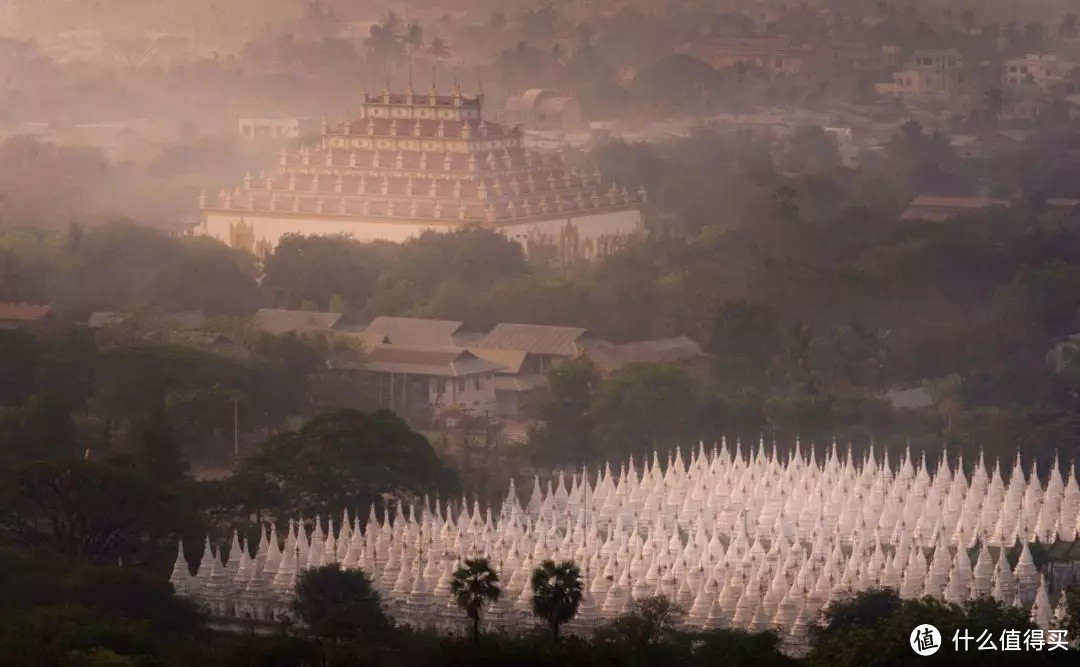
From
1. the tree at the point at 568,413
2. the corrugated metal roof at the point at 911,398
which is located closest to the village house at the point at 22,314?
the tree at the point at 568,413

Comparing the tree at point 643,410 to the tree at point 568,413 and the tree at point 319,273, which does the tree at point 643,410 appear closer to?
the tree at point 568,413

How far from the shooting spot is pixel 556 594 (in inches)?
1575

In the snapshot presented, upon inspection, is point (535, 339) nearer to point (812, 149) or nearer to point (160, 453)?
point (160, 453)

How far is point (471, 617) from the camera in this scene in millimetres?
40031

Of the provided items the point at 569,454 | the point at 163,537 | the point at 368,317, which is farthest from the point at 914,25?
the point at 163,537

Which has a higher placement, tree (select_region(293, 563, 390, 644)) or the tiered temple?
the tiered temple

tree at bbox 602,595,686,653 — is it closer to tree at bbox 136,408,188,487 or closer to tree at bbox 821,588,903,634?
tree at bbox 821,588,903,634

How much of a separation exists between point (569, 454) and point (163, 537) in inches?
357

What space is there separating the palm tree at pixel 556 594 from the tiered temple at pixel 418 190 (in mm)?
31619

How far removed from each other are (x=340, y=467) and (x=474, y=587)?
7996 mm

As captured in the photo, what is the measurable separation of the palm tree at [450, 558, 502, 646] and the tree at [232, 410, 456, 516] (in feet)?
22.7

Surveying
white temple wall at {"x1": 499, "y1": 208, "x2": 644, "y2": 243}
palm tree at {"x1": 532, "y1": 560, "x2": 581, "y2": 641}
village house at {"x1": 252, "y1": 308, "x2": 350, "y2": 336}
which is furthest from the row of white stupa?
white temple wall at {"x1": 499, "y1": 208, "x2": 644, "y2": 243}

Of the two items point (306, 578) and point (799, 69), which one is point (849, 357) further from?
point (799, 69)

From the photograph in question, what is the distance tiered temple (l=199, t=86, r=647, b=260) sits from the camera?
Result: 72.9 meters
